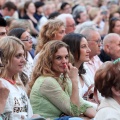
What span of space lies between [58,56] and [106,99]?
1.81 metres

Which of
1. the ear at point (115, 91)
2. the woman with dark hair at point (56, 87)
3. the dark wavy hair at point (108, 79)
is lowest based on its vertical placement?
the woman with dark hair at point (56, 87)

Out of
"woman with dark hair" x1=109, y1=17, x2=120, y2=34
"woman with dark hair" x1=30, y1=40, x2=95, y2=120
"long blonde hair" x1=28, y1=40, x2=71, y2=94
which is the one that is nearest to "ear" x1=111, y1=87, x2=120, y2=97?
"woman with dark hair" x1=30, y1=40, x2=95, y2=120

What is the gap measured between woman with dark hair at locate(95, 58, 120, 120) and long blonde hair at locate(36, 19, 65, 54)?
11.8 ft

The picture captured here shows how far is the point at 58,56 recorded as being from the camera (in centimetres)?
604

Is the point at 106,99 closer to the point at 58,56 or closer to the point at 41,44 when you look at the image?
the point at 58,56

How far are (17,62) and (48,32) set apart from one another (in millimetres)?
2652

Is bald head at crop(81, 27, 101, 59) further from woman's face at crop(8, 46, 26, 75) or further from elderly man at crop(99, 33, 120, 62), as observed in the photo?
woman's face at crop(8, 46, 26, 75)

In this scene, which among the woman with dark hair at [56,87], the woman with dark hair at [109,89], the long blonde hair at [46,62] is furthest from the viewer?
the long blonde hair at [46,62]

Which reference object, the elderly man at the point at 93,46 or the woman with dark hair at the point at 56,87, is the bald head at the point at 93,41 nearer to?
the elderly man at the point at 93,46

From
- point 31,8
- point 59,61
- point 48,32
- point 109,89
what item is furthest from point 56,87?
point 31,8

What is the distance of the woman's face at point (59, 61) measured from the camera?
601cm

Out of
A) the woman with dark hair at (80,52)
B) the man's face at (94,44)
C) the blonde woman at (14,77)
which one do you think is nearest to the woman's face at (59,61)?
the blonde woman at (14,77)

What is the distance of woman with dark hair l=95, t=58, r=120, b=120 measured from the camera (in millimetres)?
4230

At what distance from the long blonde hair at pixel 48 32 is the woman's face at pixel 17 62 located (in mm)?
2464
